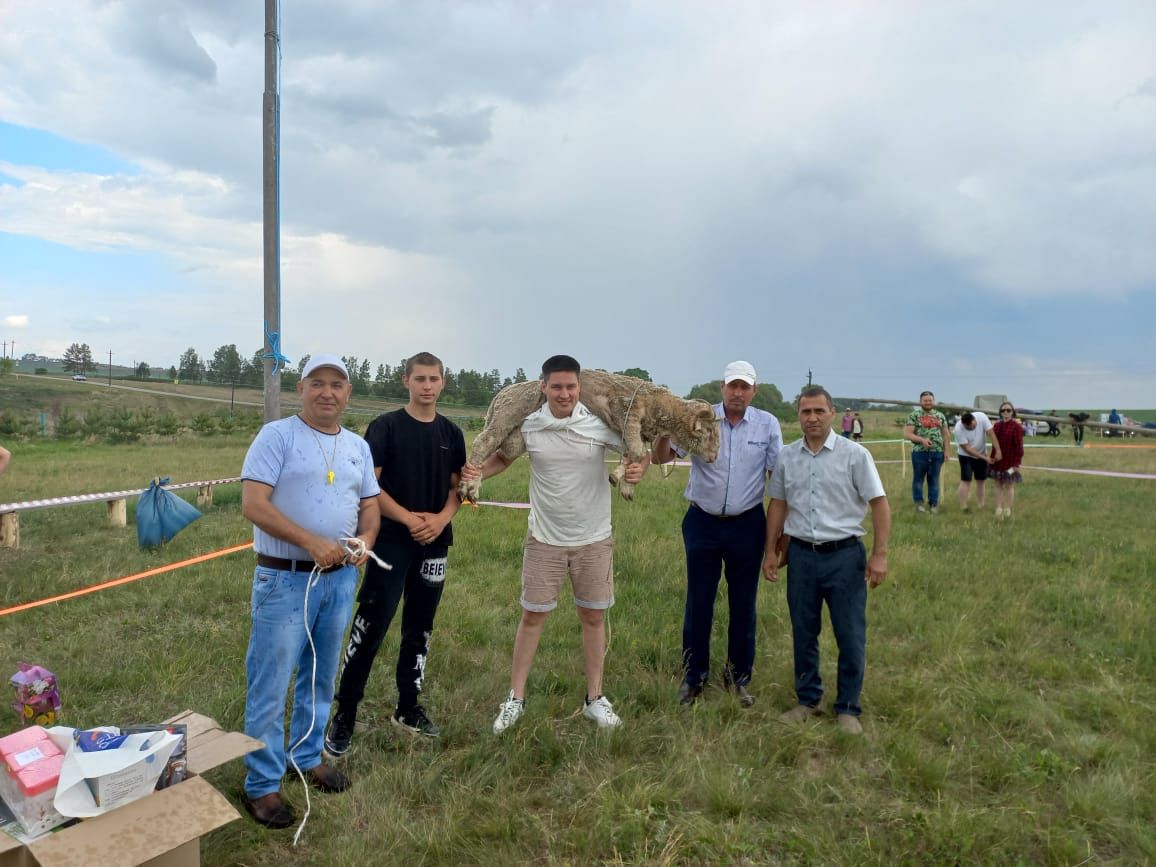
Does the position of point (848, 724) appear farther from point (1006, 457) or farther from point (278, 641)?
point (1006, 457)

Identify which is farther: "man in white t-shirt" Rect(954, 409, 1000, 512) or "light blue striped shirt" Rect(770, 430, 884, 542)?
"man in white t-shirt" Rect(954, 409, 1000, 512)

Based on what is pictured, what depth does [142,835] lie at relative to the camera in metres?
2.38

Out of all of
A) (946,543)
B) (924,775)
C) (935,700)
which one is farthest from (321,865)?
(946,543)

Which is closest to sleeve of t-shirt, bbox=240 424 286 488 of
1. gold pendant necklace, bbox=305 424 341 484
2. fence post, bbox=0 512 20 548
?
gold pendant necklace, bbox=305 424 341 484

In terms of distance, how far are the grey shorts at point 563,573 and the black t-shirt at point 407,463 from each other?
0.56m

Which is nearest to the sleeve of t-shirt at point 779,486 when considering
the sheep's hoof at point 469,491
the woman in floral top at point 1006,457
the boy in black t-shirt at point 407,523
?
the sheep's hoof at point 469,491

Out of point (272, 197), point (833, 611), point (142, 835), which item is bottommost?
point (142, 835)

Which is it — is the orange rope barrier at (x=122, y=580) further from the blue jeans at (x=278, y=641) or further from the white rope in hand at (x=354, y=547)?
the white rope in hand at (x=354, y=547)

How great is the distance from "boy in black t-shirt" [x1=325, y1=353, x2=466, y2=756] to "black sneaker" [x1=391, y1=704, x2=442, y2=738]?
0.15 ft

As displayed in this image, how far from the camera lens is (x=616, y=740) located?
3736 mm

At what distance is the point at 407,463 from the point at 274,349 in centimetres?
282

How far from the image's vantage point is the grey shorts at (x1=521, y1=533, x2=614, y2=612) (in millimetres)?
3857

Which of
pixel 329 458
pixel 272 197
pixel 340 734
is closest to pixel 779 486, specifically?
pixel 329 458

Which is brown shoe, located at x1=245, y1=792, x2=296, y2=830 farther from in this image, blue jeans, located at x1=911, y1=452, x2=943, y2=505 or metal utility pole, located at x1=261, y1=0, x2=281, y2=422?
blue jeans, located at x1=911, y1=452, x2=943, y2=505
